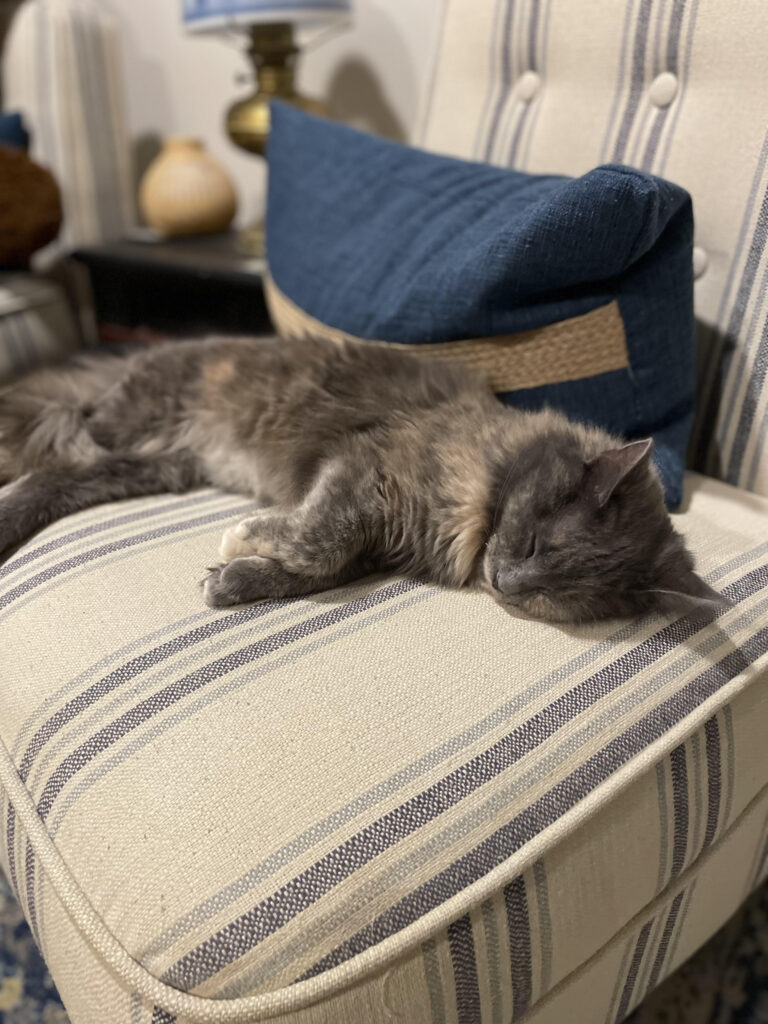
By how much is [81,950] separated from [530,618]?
59 cm

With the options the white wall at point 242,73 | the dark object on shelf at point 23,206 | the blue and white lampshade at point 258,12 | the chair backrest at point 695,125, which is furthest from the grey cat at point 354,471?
the white wall at point 242,73

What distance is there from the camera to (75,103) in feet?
7.66

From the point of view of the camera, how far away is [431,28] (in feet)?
6.87

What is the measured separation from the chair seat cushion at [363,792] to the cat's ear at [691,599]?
0.07 ft

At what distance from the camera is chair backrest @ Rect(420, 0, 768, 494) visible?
3.73 ft

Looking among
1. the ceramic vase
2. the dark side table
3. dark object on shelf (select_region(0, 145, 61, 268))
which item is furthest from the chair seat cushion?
the ceramic vase

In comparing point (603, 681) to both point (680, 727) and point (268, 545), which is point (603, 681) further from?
point (268, 545)

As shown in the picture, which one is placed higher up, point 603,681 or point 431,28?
point 431,28

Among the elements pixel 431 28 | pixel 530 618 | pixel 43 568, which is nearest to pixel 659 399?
pixel 530 618

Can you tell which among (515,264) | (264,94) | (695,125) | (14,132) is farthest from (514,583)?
(14,132)

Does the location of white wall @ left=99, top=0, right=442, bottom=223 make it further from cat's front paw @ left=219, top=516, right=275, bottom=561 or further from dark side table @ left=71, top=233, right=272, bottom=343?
cat's front paw @ left=219, top=516, right=275, bottom=561

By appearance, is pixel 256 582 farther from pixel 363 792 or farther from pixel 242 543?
pixel 363 792

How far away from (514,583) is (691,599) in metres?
0.21

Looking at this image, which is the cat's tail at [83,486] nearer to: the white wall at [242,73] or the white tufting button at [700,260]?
the white tufting button at [700,260]
